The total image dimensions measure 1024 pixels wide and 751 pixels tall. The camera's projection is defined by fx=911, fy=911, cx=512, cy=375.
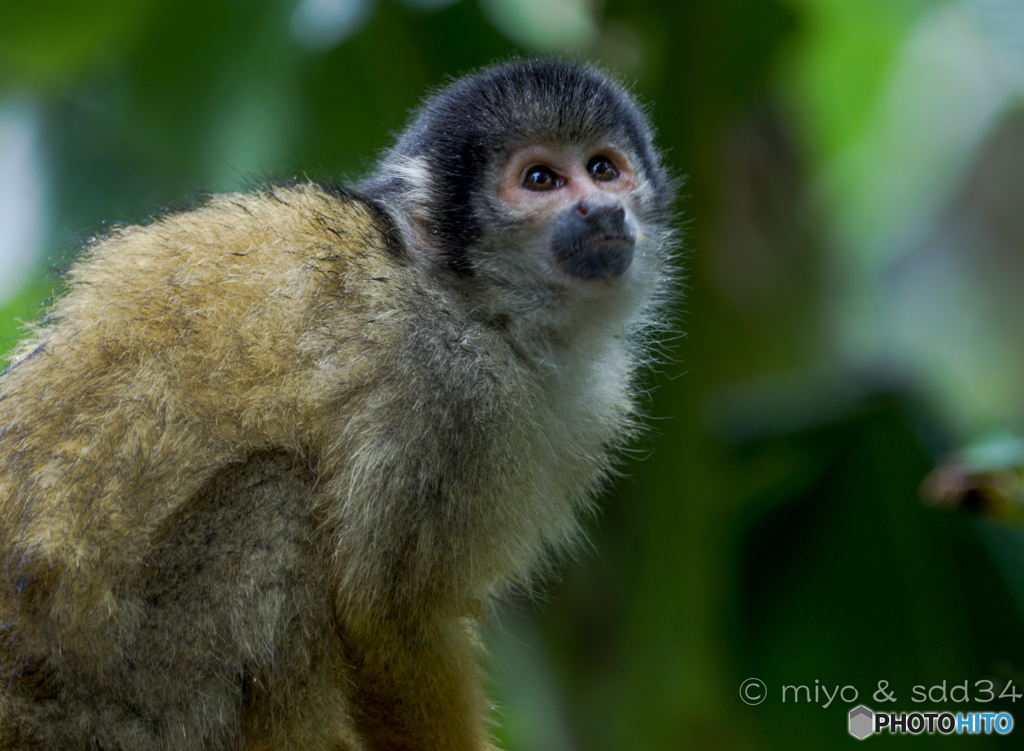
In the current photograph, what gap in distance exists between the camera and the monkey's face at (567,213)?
2551 mm

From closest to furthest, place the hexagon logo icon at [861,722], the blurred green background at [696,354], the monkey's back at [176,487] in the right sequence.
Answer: the monkey's back at [176,487], the hexagon logo icon at [861,722], the blurred green background at [696,354]

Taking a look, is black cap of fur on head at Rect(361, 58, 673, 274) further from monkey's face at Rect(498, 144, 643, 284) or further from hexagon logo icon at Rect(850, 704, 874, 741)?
hexagon logo icon at Rect(850, 704, 874, 741)

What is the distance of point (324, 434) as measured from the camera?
232 centimetres

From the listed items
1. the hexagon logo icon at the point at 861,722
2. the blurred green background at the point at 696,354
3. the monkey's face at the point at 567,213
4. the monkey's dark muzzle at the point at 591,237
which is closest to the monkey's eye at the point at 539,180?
the monkey's face at the point at 567,213

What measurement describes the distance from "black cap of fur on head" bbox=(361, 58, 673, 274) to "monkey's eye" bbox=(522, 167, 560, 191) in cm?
9

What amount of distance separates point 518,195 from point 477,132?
0.70 ft

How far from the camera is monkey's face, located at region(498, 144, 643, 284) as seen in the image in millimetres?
2551

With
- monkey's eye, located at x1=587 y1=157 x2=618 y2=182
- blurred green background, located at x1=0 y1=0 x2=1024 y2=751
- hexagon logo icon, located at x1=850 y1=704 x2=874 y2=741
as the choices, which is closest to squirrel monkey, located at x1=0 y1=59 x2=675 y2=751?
monkey's eye, located at x1=587 y1=157 x2=618 y2=182

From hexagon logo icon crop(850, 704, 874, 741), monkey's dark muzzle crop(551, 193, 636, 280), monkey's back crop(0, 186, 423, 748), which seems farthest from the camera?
hexagon logo icon crop(850, 704, 874, 741)

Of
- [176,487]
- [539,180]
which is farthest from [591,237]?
[176,487]

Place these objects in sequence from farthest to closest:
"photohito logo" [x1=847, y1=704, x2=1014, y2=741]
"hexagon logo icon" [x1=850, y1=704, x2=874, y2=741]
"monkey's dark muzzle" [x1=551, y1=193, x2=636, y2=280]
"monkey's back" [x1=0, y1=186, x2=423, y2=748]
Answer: "hexagon logo icon" [x1=850, y1=704, x2=874, y2=741]
"photohito logo" [x1=847, y1=704, x2=1014, y2=741]
"monkey's dark muzzle" [x1=551, y1=193, x2=636, y2=280]
"monkey's back" [x1=0, y1=186, x2=423, y2=748]

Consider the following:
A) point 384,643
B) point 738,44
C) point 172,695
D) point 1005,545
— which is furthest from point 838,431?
point 172,695

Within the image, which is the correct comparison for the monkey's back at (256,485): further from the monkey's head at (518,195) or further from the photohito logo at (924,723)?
the photohito logo at (924,723)

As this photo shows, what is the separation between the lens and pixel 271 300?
2.36m
